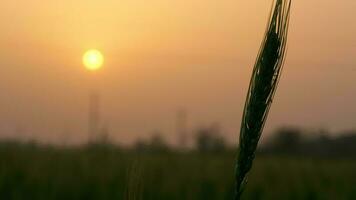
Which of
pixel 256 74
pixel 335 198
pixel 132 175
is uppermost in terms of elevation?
pixel 256 74

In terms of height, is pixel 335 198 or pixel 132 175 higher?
pixel 132 175

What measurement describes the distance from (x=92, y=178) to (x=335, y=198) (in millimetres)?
1636

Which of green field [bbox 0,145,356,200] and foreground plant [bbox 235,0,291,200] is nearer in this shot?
foreground plant [bbox 235,0,291,200]

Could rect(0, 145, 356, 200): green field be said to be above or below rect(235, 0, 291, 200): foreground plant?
below

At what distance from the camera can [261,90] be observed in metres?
0.73

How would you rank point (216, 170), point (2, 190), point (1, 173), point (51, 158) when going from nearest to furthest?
point (2, 190)
point (1, 173)
point (51, 158)
point (216, 170)

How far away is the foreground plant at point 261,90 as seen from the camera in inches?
28.4

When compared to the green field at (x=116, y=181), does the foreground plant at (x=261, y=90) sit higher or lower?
higher

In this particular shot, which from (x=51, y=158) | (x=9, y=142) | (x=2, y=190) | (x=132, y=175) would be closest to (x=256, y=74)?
(x=132, y=175)

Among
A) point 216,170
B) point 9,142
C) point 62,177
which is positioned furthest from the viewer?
point 9,142

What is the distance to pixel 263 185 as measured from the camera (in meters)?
4.72

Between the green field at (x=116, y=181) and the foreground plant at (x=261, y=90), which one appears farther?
the green field at (x=116, y=181)

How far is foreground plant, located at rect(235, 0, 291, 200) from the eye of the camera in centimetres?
72

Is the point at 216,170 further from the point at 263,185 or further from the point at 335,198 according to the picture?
the point at 335,198
